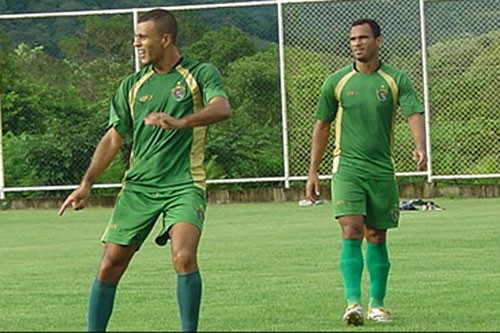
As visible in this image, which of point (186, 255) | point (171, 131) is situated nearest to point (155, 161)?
point (171, 131)

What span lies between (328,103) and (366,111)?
30 cm

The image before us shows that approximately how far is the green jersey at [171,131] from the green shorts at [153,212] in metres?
0.05

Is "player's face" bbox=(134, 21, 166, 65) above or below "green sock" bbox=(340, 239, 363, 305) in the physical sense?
above

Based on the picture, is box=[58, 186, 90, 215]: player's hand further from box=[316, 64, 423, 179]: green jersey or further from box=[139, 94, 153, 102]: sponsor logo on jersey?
box=[316, 64, 423, 179]: green jersey

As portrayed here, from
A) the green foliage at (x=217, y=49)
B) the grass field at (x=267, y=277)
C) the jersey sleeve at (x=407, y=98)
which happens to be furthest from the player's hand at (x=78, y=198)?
the green foliage at (x=217, y=49)

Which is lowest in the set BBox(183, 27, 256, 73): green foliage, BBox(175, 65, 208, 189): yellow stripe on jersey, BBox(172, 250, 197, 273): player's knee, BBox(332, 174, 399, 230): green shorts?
BBox(172, 250, 197, 273): player's knee

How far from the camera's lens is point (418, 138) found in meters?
10.9

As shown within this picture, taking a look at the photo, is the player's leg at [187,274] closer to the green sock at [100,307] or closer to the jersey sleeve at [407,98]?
the green sock at [100,307]

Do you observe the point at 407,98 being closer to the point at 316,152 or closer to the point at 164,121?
the point at 316,152

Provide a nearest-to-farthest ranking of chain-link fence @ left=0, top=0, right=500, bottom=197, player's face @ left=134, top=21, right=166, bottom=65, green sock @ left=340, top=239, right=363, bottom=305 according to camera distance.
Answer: player's face @ left=134, top=21, right=166, bottom=65, green sock @ left=340, top=239, right=363, bottom=305, chain-link fence @ left=0, top=0, right=500, bottom=197

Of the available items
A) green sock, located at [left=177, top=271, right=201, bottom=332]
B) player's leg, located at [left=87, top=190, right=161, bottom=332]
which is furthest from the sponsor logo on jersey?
green sock, located at [left=177, top=271, right=201, bottom=332]

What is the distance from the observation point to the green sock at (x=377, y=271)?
1075 cm

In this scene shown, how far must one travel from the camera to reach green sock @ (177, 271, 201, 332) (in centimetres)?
888

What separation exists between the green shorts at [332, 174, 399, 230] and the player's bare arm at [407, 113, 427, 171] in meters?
0.29
